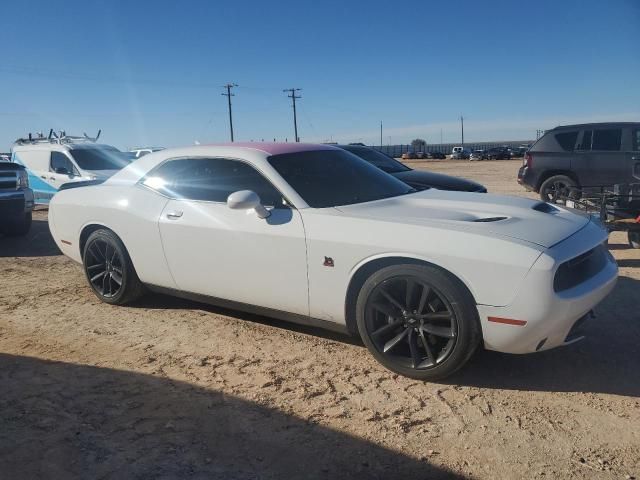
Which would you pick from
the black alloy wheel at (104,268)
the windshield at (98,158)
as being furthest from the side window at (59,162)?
the black alloy wheel at (104,268)

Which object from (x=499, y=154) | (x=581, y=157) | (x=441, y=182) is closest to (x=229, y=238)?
(x=441, y=182)

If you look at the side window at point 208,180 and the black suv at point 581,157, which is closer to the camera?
the side window at point 208,180

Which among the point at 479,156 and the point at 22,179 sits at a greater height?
the point at 22,179

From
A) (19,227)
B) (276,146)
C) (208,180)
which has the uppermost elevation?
(276,146)

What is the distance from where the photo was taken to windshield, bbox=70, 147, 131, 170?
37.4ft

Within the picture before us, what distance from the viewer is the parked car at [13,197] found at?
28.3ft

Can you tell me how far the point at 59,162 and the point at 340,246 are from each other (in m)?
9.91

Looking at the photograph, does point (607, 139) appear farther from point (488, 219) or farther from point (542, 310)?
point (542, 310)

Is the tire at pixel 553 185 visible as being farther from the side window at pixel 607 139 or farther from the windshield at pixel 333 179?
the windshield at pixel 333 179

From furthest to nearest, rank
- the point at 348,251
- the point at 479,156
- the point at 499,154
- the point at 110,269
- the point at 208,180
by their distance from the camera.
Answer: the point at 479,156 → the point at 499,154 → the point at 110,269 → the point at 208,180 → the point at 348,251

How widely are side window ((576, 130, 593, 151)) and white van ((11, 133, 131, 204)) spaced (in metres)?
9.35

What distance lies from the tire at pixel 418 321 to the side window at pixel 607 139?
876 cm

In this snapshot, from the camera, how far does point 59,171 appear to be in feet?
37.3

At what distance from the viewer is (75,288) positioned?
5793 mm
